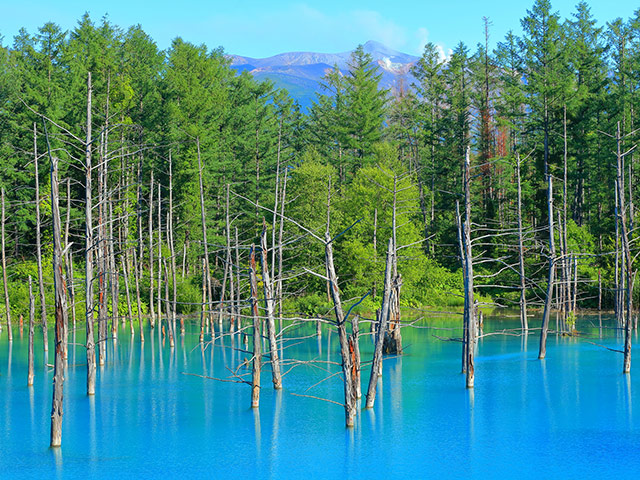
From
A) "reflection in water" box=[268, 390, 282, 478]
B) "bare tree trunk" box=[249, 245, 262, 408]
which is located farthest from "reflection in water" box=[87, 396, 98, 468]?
"bare tree trunk" box=[249, 245, 262, 408]

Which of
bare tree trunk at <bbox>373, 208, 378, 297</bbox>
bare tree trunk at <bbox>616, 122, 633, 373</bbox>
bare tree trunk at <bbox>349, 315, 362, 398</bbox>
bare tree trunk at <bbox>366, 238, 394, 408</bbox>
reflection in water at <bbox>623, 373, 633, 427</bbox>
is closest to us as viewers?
bare tree trunk at <bbox>349, 315, 362, 398</bbox>

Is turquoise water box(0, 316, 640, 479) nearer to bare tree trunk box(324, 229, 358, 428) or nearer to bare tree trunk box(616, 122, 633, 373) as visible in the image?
bare tree trunk box(616, 122, 633, 373)

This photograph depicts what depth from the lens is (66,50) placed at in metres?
50.1

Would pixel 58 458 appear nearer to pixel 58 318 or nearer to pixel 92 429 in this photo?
pixel 92 429

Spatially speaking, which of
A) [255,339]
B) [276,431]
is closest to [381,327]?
[276,431]

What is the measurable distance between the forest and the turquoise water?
14745 millimetres

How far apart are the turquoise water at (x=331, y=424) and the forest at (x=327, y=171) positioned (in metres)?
14.7

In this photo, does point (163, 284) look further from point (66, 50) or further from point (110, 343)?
point (66, 50)

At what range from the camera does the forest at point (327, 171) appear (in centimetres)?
4244

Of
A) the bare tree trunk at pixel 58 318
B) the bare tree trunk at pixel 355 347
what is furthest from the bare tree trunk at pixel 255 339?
the bare tree trunk at pixel 58 318

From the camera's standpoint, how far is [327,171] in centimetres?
4731

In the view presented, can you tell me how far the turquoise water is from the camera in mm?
14219

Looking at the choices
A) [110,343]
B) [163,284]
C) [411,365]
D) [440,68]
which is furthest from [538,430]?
[440,68]

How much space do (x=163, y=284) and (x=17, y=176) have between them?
37.6 feet
